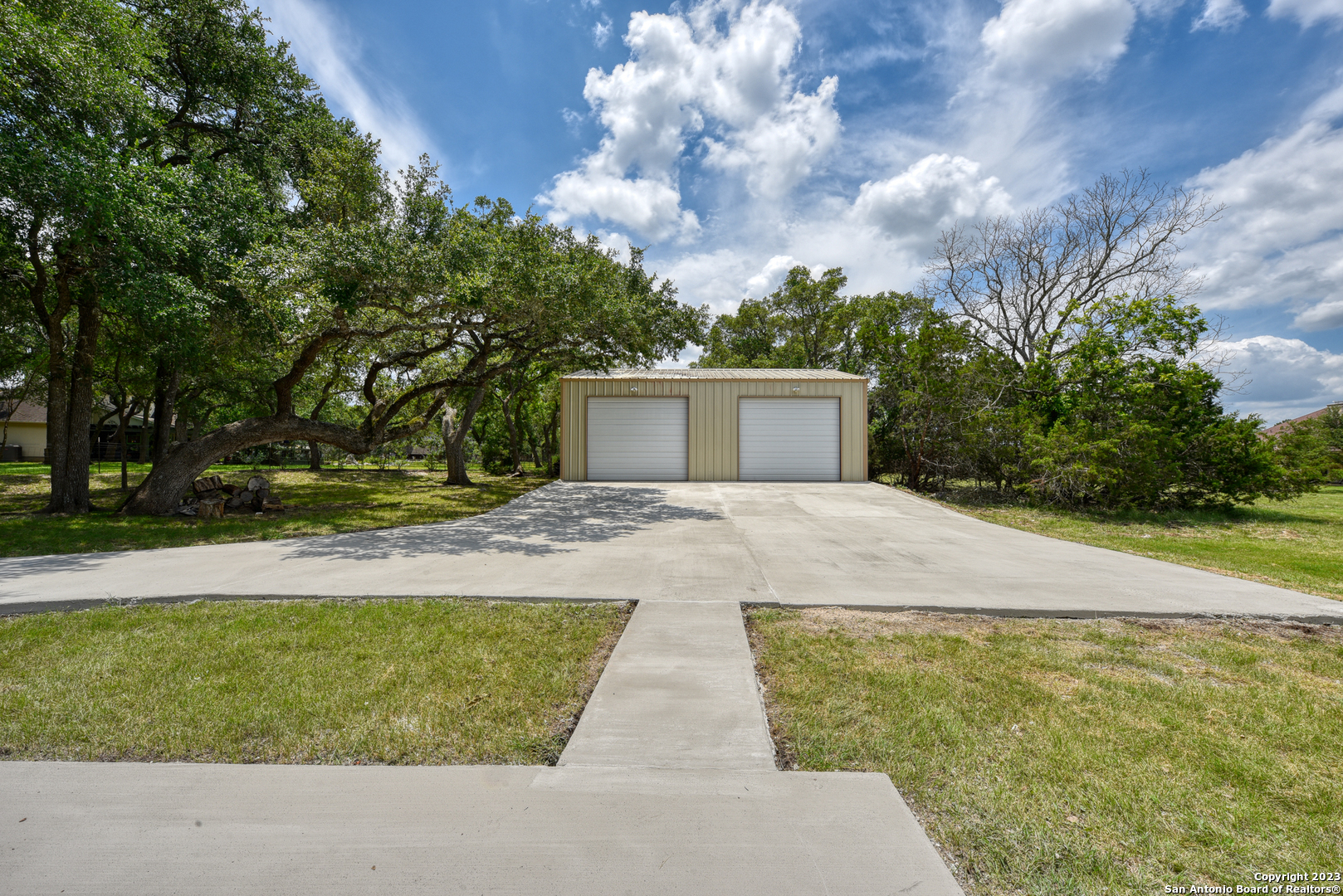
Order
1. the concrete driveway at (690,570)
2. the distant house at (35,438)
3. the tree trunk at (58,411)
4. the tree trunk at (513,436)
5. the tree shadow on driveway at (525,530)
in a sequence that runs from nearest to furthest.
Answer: the concrete driveway at (690,570)
the tree shadow on driveway at (525,530)
the tree trunk at (58,411)
the tree trunk at (513,436)
the distant house at (35,438)

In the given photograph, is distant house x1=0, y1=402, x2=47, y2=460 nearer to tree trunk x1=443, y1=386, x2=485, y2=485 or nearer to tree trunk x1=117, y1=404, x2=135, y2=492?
tree trunk x1=117, y1=404, x2=135, y2=492

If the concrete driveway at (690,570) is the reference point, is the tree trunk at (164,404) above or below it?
above

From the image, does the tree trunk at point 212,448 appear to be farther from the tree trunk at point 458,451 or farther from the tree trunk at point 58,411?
the tree trunk at point 458,451

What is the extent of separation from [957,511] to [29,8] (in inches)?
622

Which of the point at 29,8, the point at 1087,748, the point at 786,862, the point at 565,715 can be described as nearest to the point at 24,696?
the point at 565,715

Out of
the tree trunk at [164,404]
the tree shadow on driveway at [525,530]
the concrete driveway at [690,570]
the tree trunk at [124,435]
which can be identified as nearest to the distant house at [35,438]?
the tree trunk at [124,435]

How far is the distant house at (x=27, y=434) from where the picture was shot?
1051 inches

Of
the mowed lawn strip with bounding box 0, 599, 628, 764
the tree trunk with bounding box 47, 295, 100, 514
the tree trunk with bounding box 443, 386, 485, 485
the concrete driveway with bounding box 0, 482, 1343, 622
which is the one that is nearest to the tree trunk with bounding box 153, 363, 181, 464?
the tree trunk with bounding box 47, 295, 100, 514

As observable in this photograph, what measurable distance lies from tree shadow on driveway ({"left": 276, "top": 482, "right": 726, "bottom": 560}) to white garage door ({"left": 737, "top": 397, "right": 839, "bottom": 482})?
359 centimetres

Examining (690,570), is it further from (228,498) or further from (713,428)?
(228,498)

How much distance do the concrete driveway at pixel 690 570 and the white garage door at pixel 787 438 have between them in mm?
5674

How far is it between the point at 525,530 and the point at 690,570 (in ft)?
11.3

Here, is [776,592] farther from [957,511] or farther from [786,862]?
[957,511]

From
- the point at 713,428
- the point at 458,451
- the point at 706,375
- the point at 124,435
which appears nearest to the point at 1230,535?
the point at 713,428
